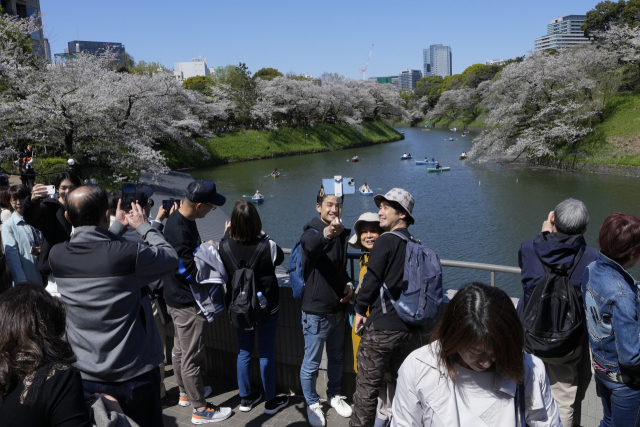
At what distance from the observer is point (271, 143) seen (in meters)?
40.9

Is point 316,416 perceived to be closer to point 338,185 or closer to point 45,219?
point 338,185

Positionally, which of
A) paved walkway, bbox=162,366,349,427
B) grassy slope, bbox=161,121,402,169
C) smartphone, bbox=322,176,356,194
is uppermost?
grassy slope, bbox=161,121,402,169

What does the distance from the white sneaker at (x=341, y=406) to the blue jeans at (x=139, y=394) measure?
1.36 metres

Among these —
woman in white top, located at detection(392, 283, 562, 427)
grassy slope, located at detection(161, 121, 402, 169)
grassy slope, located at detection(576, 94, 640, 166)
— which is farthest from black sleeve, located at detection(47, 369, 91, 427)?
grassy slope, located at detection(161, 121, 402, 169)

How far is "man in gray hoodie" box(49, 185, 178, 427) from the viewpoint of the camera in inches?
84.5

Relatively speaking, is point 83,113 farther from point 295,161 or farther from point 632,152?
point 632,152

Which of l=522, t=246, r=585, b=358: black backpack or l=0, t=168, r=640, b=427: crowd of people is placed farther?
l=522, t=246, r=585, b=358: black backpack

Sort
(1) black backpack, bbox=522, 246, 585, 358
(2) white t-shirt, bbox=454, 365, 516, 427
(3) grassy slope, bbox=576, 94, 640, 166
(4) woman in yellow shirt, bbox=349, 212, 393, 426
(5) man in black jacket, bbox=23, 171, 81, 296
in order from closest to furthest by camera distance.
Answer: (2) white t-shirt, bbox=454, 365, 516, 427 < (1) black backpack, bbox=522, 246, 585, 358 < (4) woman in yellow shirt, bbox=349, 212, 393, 426 < (5) man in black jacket, bbox=23, 171, 81, 296 < (3) grassy slope, bbox=576, 94, 640, 166

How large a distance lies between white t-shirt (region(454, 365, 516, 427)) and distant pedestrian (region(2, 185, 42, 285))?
12.3ft

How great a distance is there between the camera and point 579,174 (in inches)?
949

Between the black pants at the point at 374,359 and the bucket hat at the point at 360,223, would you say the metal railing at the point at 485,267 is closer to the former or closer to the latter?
the bucket hat at the point at 360,223

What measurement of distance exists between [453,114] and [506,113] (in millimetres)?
40733

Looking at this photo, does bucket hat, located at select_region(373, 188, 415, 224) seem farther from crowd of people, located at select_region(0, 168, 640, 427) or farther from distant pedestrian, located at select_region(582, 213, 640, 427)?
Result: distant pedestrian, located at select_region(582, 213, 640, 427)

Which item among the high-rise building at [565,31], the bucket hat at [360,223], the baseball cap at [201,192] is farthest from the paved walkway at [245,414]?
the high-rise building at [565,31]
